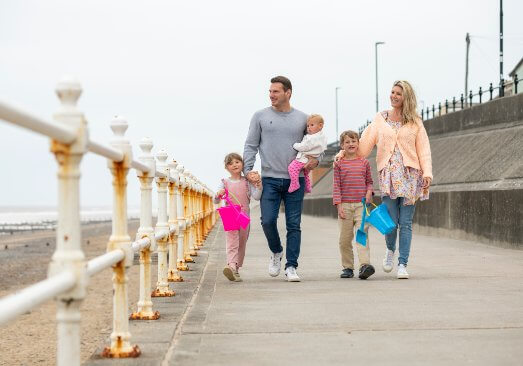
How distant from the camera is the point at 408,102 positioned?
29.3 feet

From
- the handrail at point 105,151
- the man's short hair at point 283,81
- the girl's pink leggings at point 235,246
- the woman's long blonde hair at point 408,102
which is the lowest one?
the girl's pink leggings at point 235,246

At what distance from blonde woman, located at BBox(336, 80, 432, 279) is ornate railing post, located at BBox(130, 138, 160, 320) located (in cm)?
322

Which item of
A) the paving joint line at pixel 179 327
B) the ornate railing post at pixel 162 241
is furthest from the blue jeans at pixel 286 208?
the ornate railing post at pixel 162 241

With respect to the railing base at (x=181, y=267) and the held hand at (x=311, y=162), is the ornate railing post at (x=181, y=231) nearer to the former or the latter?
the railing base at (x=181, y=267)

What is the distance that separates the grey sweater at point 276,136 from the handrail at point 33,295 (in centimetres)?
535

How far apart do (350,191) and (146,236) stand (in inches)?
137

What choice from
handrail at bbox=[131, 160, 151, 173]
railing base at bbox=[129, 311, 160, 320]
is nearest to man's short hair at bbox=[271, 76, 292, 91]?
handrail at bbox=[131, 160, 151, 173]

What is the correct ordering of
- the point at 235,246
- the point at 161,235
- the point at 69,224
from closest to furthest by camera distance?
the point at 69,224, the point at 161,235, the point at 235,246

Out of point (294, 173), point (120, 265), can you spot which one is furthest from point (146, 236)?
point (294, 173)

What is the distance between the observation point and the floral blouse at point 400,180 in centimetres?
902

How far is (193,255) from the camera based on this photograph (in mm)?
12734

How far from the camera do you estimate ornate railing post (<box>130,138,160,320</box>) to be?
19.9ft

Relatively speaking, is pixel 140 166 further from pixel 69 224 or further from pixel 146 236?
pixel 69 224

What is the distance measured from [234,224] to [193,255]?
12.9 feet
